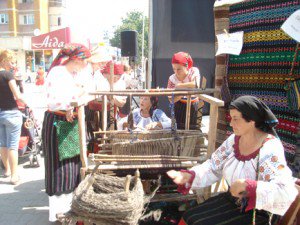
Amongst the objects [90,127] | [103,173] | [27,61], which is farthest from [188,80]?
[27,61]

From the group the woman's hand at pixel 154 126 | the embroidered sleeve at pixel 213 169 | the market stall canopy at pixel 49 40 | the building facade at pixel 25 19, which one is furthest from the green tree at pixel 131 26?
the embroidered sleeve at pixel 213 169

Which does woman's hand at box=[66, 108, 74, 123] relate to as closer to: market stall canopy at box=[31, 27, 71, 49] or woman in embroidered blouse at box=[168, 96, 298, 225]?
woman in embroidered blouse at box=[168, 96, 298, 225]

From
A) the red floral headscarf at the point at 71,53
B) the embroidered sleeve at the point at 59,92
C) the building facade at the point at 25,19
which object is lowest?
the embroidered sleeve at the point at 59,92

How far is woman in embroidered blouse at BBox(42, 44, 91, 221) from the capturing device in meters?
2.66

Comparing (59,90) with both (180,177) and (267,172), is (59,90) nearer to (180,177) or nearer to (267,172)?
(180,177)

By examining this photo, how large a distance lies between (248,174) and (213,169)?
336mm

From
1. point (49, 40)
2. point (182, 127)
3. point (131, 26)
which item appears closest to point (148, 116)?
point (182, 127)

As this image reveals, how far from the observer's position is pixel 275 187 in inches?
67.7

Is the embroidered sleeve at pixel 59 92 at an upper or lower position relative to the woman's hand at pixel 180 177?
upper

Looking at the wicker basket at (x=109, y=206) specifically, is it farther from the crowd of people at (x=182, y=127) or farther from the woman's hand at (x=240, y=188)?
the woman's hand at (x=240, y=188)

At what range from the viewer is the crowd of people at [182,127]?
1.78 metres

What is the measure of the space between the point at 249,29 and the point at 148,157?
4.36 ft

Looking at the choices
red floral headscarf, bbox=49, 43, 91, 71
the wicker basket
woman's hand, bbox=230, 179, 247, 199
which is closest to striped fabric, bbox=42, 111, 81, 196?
red floral headscarf, bbox=49, 43, 91, 71

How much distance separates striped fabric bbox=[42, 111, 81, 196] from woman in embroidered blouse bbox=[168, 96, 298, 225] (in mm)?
1152
